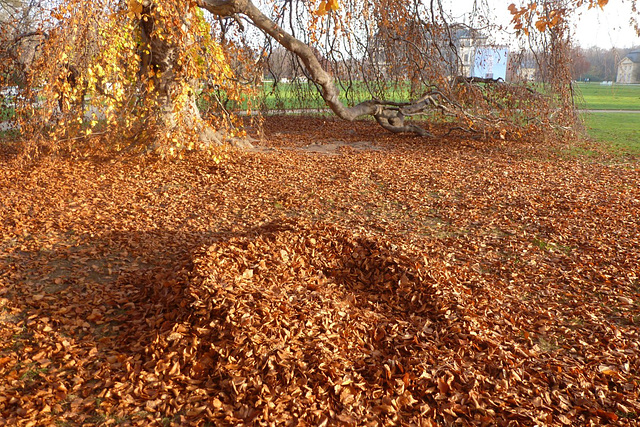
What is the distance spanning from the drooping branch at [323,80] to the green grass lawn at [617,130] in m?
4.04

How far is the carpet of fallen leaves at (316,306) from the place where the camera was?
248 centimetres

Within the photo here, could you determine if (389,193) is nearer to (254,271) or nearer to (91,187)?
(254,271)

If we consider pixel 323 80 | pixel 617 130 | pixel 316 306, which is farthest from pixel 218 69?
pixel 617 130

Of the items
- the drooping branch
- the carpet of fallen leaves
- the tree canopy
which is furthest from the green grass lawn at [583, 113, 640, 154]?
the carpet of fallen leaves

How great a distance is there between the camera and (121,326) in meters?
3.23

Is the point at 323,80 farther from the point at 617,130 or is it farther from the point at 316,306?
the point at 617,130

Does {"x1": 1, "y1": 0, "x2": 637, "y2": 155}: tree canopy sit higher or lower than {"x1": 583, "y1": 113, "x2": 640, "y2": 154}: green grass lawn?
higher

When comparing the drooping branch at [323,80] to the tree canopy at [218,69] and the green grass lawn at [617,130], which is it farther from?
the green grass lawn at [617,130]

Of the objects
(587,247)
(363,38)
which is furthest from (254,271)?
(363,38)

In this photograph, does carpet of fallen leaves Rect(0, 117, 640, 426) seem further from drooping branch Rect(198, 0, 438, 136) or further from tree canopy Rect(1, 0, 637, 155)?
drooping branch Rect(198, 0, 438, 136)

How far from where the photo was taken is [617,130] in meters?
12.5

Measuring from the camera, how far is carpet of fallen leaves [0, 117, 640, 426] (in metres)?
2.48

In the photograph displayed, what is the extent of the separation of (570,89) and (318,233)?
7.69 meters

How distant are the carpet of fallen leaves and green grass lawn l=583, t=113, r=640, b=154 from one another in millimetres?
4333
